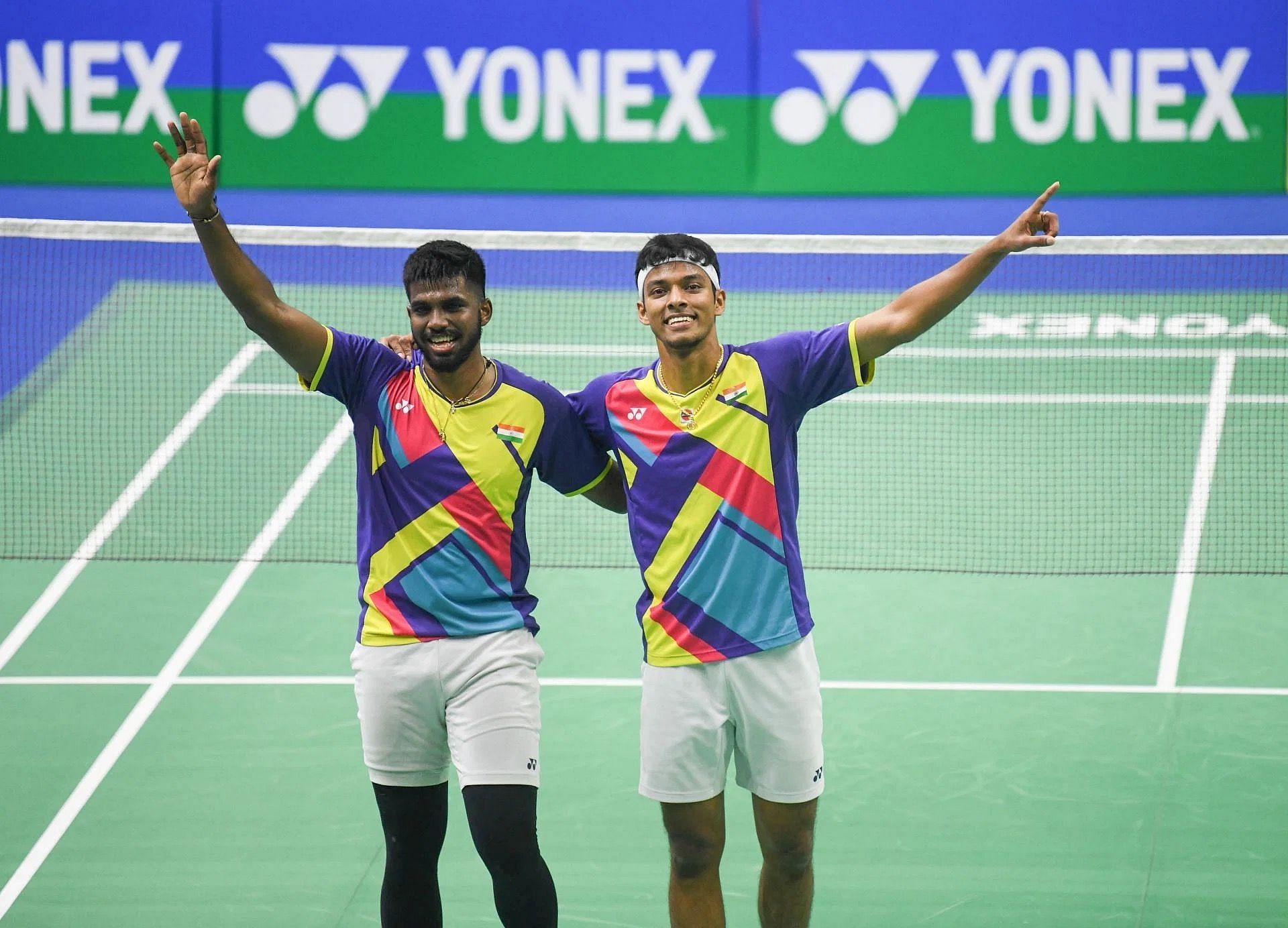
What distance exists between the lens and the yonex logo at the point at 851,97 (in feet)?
49.2

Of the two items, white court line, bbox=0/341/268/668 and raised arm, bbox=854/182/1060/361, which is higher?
raised arm, bbox=854/182/1060/361

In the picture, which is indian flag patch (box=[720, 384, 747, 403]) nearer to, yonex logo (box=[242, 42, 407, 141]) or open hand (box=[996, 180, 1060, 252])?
open hand (box=[996, 180, 1060, 252])

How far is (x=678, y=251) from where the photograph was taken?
16.3 ft

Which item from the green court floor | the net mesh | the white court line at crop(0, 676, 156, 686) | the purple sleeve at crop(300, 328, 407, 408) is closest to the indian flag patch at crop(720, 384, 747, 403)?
the purple sleeve at crop(300, 328, 407, 408)

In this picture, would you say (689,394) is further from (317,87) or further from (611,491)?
(317,87)

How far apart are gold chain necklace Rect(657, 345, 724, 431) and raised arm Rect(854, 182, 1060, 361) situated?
431mm

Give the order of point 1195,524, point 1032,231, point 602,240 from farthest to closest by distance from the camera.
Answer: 1. point 1195,524
2. point 602,240
3. point 1032,231

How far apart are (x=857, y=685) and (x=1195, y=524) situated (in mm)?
3108

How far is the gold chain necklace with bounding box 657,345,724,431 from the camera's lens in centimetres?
486

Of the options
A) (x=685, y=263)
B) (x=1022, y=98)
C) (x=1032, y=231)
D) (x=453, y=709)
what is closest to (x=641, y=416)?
(x=685, y=263)

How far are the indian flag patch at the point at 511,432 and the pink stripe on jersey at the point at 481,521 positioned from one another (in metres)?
0.17

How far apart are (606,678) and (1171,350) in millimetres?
6921

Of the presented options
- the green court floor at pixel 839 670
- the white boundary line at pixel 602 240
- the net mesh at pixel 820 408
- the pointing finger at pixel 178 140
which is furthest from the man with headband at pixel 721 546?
the white boundary line at pixel 602 240

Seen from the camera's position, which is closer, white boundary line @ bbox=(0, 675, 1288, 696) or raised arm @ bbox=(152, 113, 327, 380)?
raised arm @ bbox=(152, 113, 327, 380)
